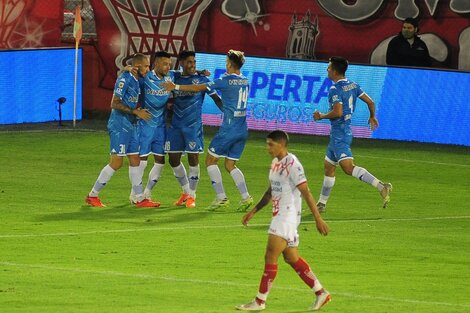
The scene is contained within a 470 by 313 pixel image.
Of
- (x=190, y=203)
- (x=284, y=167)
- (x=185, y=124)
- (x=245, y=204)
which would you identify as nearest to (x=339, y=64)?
(x=245, y=204)

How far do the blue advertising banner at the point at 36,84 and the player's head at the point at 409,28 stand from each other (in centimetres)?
780

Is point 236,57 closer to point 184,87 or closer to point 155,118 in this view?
point 184,87

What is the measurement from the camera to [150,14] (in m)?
36.8

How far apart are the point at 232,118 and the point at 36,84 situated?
39.6ft

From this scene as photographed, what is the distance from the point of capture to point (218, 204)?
70.4ft

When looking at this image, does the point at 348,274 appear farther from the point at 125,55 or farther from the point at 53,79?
the point at 125,55

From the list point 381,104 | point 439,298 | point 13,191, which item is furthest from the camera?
point 381,104

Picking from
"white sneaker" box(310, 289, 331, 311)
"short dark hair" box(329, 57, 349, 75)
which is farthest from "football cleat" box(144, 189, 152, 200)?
"white sneaker" box(310, 289, 331, 311)

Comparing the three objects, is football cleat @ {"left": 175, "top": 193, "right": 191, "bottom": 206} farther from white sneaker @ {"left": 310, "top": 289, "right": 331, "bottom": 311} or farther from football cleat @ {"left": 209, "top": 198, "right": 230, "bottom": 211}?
white sneaker @ {"left": 310, "top": 289, "right": 331, "bottom": 311}

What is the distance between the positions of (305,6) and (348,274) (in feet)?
65.8

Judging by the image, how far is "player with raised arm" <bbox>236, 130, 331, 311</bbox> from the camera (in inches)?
521

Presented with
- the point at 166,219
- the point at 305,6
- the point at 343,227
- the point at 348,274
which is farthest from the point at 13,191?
the point at 305,6

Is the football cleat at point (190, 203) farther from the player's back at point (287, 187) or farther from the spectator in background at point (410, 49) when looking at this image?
the spectator in background at point (410, 49)

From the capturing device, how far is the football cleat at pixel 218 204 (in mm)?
21406
